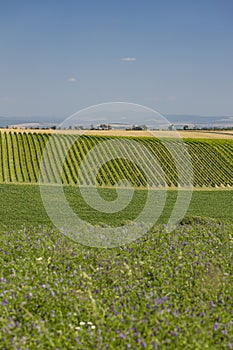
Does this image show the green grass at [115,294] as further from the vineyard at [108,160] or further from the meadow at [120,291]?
the vineyard at [108,160]

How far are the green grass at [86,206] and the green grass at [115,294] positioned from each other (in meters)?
6.02

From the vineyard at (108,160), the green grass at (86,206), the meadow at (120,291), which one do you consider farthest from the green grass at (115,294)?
the vineyard at (108,160)

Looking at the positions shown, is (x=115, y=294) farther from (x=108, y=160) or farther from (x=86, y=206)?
(x=108, y=160)

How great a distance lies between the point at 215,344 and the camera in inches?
213

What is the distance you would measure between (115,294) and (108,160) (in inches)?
1069

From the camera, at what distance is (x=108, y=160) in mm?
33625

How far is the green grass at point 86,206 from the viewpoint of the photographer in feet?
58.3

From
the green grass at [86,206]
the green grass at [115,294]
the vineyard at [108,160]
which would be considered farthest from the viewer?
the vineyard at [108,160]

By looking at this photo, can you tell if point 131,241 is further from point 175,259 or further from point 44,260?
point 44,260

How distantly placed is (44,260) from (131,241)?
226cm

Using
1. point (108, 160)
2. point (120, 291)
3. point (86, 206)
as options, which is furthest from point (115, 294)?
point (108, 160)

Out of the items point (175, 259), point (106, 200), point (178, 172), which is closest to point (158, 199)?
point (106, 200)

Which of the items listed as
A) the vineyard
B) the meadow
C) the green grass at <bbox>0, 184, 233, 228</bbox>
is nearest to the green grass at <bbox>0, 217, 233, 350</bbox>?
the meadow

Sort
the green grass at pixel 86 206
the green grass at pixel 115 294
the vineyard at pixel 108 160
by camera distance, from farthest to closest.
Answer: the vineyard at pixel 108 160
the green grass at pixel 86 206
the green grass at pixel 115 294
